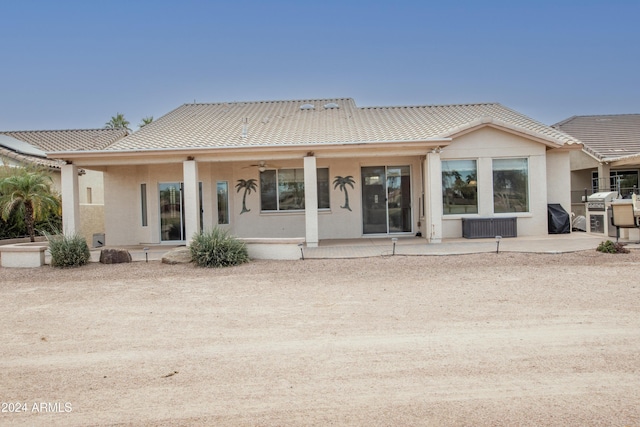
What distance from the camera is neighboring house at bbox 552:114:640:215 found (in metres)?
22.6

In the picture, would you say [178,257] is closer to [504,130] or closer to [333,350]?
[333,350]

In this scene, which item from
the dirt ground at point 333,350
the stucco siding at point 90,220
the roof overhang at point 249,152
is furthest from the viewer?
the stucco siding at point 90,220

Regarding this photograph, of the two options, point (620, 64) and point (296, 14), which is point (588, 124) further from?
point (296, 14)

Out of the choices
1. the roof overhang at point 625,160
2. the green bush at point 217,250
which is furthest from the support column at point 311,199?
the roof overhang at point 625,160

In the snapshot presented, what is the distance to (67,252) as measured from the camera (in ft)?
41.1

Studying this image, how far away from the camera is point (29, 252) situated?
509 inches

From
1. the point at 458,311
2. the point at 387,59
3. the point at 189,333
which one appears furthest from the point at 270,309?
the point at 387,59

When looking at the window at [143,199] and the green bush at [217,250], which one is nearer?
the green bush at [217,250]

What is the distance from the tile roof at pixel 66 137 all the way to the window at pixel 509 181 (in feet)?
56.6

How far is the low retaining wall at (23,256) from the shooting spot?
1290 cm

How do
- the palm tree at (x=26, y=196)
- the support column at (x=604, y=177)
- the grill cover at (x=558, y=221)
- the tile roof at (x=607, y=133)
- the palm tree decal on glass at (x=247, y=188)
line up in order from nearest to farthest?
the palm tree at (x=26, y=196) < the grill cover at (x=558, y=221) < the palm tree decal on glass at (x=247, y=188) < the support column at (x=604, y=177) < the tile roof at (x=607, y=133)

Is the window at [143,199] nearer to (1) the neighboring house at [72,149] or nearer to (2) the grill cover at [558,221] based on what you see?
(1) the neighboring house at [72,149]

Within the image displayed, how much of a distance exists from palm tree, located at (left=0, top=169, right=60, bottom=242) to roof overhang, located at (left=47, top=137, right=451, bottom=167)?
2.00 m

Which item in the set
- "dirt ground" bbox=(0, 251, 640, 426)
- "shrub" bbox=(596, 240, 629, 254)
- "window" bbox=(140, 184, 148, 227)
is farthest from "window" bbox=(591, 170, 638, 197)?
"window" bbox=(140, 184, 148, 227)
